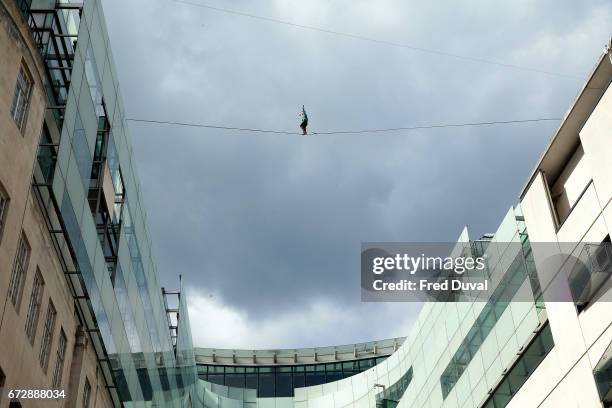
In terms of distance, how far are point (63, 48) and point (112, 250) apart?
450 inches

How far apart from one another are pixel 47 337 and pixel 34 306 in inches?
86.2

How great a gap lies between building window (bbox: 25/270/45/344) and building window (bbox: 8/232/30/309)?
119cm

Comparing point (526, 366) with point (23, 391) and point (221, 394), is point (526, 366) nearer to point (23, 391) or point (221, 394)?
point (23, 391)

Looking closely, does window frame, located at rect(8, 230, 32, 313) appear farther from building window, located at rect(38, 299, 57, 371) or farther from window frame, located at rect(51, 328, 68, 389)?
window frame, located at rect(51, 328, 68, 389)

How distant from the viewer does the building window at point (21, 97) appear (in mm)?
28703

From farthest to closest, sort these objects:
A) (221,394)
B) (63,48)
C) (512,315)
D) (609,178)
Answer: (221,394) < (512,315) < (63,48) < (609,178)

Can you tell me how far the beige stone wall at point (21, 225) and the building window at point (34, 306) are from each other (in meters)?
0.24

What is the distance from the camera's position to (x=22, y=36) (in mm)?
28922

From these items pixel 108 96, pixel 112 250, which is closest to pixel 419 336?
pixel 112 250

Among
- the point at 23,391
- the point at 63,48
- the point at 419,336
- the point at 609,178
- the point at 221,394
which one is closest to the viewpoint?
the point at 23,391

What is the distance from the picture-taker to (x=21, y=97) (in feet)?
96.1

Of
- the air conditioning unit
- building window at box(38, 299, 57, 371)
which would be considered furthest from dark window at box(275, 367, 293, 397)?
the air conditioning unit

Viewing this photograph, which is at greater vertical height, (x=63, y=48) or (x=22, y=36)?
(x=63, y=48)

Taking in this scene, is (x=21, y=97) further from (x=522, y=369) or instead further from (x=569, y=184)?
(x=522, y=369)
